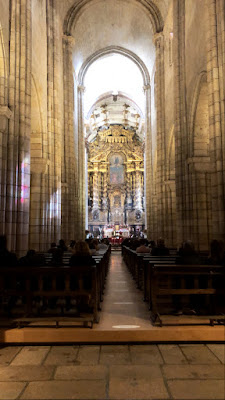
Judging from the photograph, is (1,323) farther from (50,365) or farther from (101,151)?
(101,151)

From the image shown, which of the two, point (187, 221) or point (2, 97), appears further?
point (187, 221)

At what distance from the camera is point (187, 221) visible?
1217 cm

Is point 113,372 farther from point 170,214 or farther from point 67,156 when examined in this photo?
point 67,156

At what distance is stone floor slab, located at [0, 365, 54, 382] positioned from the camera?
332 cm

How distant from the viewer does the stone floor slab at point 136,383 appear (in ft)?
9.75

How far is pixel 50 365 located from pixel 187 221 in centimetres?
929

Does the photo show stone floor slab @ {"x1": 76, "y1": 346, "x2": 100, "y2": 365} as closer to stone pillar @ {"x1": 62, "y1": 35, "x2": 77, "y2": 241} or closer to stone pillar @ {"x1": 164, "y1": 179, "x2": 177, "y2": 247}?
stone pillar @ {"x1": 164, "y1": 179, "x2": 177, "y2": 247}

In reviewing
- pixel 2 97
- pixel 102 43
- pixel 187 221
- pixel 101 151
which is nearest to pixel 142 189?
pixel 101 151

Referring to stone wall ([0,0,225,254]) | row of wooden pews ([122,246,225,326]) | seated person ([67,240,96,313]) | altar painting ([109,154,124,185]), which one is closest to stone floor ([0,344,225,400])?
row of wooden pews ([122,246,225,326])

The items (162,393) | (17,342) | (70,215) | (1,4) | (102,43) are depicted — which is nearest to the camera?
(162,393)

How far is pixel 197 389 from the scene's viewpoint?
304 centimetres

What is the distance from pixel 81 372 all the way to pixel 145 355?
33.4 inches

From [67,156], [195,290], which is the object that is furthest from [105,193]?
[195,290]

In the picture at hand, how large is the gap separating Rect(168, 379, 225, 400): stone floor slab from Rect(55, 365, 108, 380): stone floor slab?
0.73 metres
